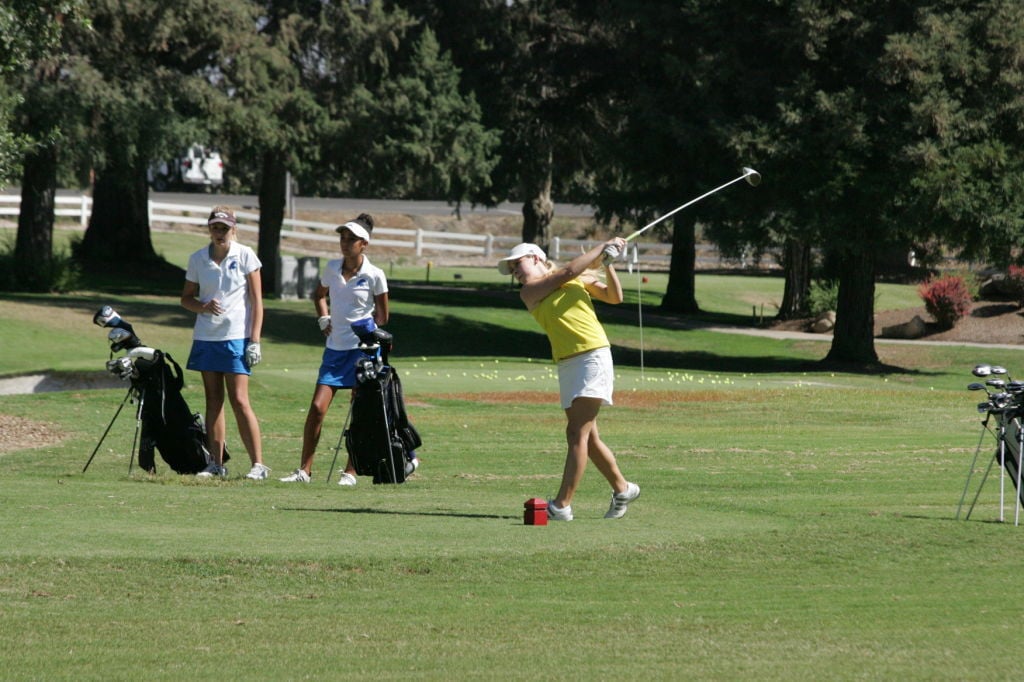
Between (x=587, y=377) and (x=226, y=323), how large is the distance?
3.70 metres


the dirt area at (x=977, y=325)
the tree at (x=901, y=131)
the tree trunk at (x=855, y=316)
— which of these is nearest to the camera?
the tree at (x=901, y=131)

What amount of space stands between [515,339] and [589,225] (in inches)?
1452

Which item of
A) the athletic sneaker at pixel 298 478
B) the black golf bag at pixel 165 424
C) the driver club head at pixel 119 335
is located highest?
the driver club head at pixel 119 335

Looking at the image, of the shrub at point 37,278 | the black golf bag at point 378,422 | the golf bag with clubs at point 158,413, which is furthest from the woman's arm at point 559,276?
the shrub at point 37,278

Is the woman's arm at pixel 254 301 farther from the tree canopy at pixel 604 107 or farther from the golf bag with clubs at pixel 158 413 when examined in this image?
the tree canopy at pixel 604 107

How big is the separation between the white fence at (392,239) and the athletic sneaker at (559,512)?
50885mm

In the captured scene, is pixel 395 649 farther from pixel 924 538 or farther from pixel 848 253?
pixel 848 253

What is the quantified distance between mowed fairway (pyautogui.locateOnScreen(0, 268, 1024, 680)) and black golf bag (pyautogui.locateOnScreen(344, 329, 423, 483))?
339mm

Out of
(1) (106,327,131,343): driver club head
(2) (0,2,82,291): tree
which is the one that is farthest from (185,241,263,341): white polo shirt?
(2) (0,2,82,291): tree

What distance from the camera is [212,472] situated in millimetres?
12227

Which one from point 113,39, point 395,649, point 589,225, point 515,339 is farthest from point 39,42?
point 589,225

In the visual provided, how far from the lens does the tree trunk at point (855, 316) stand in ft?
109

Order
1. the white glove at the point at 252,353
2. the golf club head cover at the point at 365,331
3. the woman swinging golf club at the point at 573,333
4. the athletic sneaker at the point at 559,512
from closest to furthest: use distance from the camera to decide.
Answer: the woman swinging golf club at the point at 573,333
the athletic sneaker at the point at 559,512
the golf club head cover at the point at 365,331
the white glove at the point at 252,353

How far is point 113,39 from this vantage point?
35531mm
